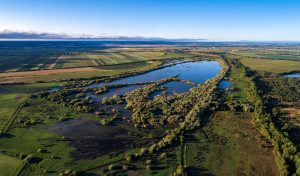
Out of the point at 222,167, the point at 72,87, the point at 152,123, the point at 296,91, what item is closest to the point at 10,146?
the point at 152,123

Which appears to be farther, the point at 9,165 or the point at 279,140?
the point at 279,140

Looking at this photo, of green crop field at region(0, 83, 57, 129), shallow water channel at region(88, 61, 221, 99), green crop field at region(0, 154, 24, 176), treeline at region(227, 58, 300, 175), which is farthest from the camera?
shallow water channel at region(88, 61, 221, 99)

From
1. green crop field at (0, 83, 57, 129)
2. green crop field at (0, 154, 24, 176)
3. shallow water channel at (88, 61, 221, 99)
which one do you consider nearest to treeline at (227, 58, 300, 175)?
shallow water channel at (88, 61, 221, 99)

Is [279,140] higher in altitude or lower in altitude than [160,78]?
lower

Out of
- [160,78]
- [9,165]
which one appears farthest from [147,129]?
[160,78]

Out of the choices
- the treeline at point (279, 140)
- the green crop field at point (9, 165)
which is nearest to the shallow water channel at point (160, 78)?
the treeline at point (279, 140)

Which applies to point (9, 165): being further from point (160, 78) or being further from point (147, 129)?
point (160, 78)

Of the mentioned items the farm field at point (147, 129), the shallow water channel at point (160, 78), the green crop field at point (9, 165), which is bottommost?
the green crop field at point (9, 165)

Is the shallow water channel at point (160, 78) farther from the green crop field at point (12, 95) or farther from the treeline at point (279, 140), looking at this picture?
the treeline at point (279, 140)

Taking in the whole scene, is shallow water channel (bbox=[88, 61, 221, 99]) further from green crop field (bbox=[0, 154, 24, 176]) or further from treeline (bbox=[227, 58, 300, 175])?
green crop field (bbox=[0, 154, 24, 176])
